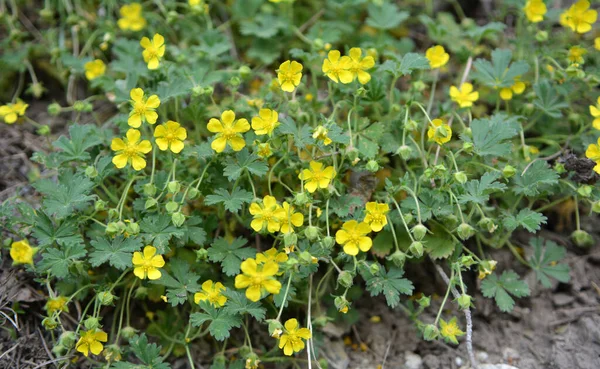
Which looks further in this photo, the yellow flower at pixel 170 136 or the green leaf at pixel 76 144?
the green leaf at pixel 76 144

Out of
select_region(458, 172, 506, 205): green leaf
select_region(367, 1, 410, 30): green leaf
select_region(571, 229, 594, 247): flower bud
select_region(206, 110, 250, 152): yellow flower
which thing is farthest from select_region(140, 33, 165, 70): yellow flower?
select_region(571, 229, 594, 247): flower bud

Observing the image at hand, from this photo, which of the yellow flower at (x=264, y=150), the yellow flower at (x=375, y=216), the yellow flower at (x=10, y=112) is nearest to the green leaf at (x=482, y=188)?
the yellow flower at (x=375, y=216)

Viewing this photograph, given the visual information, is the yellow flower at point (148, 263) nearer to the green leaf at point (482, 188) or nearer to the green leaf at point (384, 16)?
the green leaf at point (482, 188)

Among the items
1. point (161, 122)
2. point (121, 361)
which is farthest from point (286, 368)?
point (161, 122)

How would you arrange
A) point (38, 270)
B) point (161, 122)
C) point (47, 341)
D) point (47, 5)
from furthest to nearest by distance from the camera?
point (47, 5) → point (161, 122) → point (47, 341) → point (38, 270)

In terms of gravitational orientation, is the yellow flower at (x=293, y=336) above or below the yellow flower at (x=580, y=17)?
below

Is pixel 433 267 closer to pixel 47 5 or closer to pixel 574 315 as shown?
pixel 574 315

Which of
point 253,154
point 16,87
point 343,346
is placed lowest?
point 343,346

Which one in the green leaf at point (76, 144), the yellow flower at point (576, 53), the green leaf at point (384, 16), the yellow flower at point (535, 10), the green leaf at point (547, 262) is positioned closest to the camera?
the green leaf at point (76, 144)
